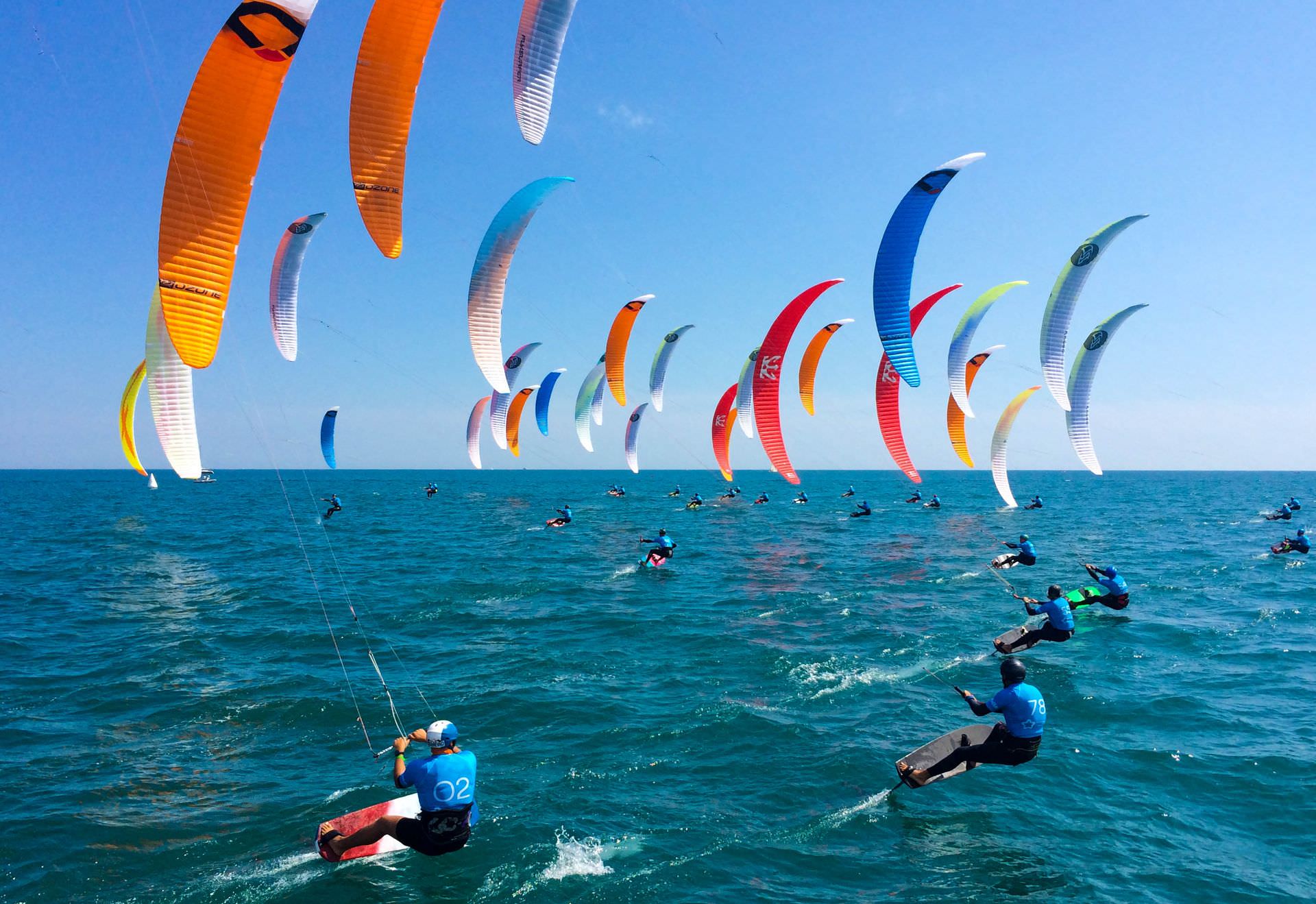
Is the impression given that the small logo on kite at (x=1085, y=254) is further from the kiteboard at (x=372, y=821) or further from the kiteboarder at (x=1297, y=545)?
the kiteboard at (x=372, y=821)

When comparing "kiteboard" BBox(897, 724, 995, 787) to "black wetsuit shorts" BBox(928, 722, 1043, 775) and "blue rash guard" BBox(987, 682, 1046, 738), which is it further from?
"blue rash guard" BBox(987, 682, 1046, 738)

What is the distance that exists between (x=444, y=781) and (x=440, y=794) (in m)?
0.15

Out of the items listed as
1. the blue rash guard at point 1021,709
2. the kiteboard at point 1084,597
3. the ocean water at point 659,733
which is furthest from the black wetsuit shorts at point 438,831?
the kiteboard at point 1084,597

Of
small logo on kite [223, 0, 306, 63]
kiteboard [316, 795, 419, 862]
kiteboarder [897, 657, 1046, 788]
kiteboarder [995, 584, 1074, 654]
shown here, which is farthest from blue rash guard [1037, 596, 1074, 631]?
small logo on kite [223, 0, 306, 63]

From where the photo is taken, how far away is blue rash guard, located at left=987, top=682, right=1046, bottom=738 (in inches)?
372

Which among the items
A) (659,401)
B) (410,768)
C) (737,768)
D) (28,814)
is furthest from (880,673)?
(659,401)

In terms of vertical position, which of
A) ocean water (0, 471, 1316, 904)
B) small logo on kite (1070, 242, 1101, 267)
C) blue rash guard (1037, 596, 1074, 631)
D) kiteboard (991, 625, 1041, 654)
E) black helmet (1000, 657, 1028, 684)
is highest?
small logo on kite (1070, 242, 1101, 267)

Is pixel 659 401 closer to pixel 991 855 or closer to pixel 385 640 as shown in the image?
pixel 385 640

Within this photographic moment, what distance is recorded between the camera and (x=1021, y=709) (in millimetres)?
9477

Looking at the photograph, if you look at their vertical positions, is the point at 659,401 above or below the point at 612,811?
above

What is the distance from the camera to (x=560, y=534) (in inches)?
1670

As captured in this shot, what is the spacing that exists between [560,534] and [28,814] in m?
33.0

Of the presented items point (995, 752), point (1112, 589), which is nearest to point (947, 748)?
point (995, 752)

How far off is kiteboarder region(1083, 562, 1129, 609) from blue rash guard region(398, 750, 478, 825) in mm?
18648
